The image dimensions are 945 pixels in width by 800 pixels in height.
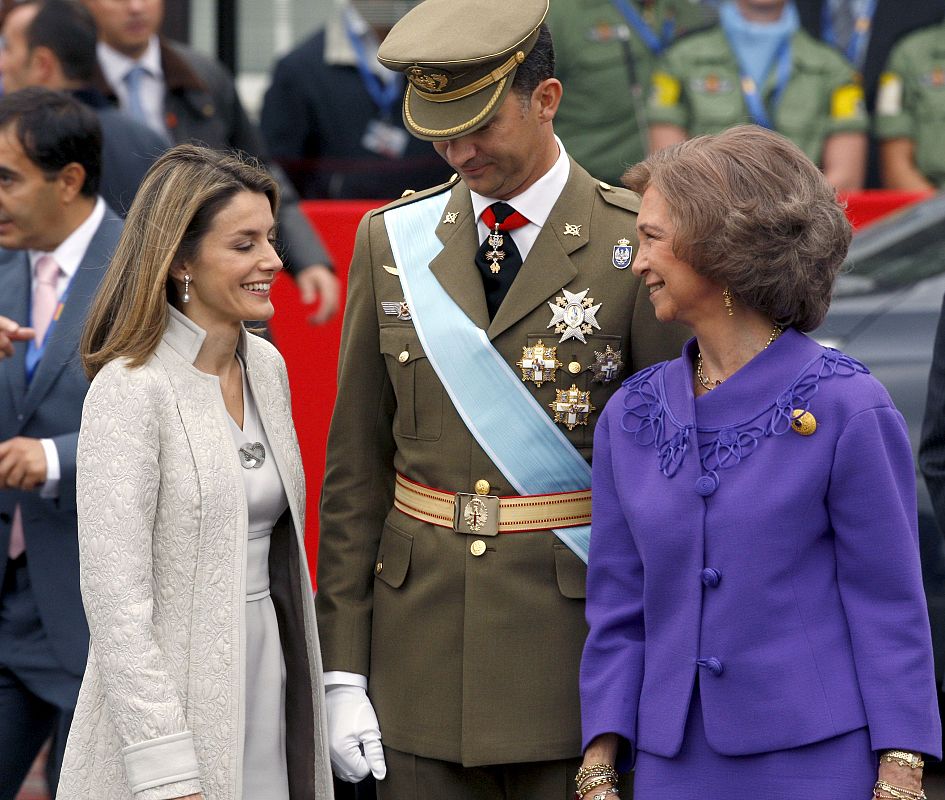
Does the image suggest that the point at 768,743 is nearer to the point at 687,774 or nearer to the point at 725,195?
the point at 687,774

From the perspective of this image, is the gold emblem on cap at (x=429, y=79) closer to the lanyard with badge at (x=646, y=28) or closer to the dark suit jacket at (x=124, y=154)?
the dark suit jacket at (x=124, y=154)

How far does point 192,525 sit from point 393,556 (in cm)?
48

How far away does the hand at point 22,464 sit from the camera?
3490 millimetres

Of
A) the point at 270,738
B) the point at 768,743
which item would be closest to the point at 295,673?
the point at 270,738

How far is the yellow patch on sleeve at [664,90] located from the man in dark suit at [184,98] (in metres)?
1.97

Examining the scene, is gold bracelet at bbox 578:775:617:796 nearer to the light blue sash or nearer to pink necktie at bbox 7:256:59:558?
the light blue sash

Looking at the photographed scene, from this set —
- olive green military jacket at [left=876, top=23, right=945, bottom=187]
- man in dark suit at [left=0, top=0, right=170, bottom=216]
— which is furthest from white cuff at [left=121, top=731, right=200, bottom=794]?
olive green military jacket at [left=876, top=23, right=945, bottom=187]

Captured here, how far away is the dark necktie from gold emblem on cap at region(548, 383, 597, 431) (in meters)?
0.21

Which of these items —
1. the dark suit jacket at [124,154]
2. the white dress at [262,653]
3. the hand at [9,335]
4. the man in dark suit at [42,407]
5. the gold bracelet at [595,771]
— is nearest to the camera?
the gold bracelet at [595,771]

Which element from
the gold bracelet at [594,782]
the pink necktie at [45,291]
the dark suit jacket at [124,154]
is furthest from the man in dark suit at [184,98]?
the gold bracelet at [594,782]

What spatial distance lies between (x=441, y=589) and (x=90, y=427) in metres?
0.71

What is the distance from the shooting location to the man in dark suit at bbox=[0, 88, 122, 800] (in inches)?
145

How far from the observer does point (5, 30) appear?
18.5 feet

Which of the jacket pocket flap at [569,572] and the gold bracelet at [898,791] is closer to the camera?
the gold bracelet at [898,791]
